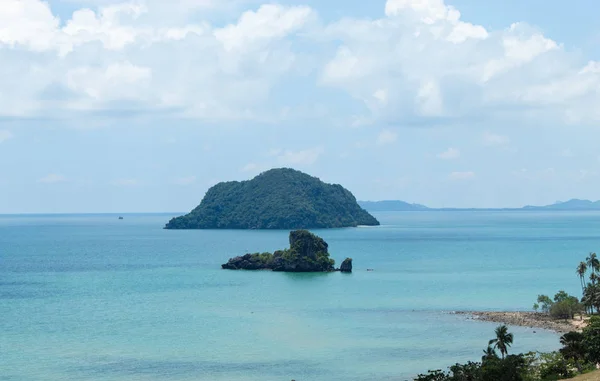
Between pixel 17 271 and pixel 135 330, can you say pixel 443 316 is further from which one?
pixel 17 271

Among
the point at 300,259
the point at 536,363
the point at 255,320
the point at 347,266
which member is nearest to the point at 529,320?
the point at 536,363

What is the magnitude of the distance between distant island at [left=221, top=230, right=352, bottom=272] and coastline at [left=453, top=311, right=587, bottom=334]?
186 feet

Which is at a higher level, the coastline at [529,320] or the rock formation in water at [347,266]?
the rock formation in water at [347,266]

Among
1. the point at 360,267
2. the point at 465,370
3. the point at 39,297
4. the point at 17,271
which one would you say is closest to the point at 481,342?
the point at 465,370

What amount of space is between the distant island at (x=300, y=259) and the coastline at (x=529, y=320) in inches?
2237

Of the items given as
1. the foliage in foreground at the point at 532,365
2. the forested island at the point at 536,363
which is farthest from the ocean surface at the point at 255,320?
the foliage in foreground at the point at 532,365

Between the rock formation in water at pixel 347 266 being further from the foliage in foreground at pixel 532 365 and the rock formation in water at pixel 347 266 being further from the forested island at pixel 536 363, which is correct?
the foliage in foreground at pixel 532 365

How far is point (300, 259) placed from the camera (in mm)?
150625

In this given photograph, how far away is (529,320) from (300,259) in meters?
69.1

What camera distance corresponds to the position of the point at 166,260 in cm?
18150

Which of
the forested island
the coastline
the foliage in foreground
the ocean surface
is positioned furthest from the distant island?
the foliage in foreground

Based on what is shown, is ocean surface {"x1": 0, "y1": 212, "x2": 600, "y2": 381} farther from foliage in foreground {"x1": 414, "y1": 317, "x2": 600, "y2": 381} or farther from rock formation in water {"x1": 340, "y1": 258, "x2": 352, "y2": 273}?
foliage in foreground {"x1": 414, "y1": 317, "x2": 600, "y2": 381}

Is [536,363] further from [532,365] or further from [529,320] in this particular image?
[529,320]

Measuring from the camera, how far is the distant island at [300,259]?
150625mm
